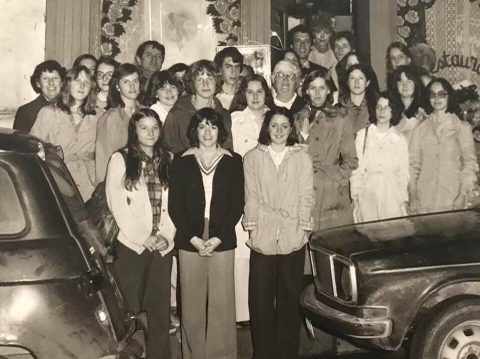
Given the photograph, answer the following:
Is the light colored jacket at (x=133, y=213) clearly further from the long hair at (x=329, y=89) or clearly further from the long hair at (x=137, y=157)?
the long hair at (x=329, y=89)

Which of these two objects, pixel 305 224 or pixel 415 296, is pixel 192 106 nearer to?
pixel 305 224

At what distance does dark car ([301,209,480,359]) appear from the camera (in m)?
4.17

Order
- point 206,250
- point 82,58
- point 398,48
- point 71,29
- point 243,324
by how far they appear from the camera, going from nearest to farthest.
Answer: point 206,250, point 243,324, point 82,58, point 71,29, point 398,48

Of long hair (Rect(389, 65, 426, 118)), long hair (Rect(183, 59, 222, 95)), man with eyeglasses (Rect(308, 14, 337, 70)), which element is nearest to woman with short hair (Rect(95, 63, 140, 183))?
long hair (Rect(183, 59, 222, 95))

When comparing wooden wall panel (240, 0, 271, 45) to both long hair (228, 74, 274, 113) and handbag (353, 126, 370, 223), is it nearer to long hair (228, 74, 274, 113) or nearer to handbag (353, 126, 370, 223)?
long hair (228, 74, 274, 113)

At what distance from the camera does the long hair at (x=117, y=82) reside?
5.98 m

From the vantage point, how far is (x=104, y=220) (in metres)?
5.18

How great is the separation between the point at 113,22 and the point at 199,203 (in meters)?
2.88

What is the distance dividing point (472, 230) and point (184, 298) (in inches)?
94.4

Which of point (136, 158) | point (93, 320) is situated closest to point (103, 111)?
point (136, 158)

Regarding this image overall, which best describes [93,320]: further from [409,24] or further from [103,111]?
[409,24]

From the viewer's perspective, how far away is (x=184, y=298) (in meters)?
4.95

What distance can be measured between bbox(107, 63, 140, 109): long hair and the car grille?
2556 mm

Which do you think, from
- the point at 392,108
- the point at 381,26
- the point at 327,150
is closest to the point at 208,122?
the point at 327,150
